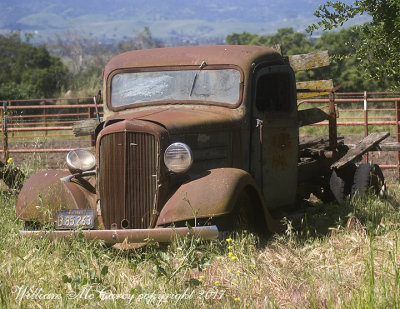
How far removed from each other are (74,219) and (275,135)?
2310mm

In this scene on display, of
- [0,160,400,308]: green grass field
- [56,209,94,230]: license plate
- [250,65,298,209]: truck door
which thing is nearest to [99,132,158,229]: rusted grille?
[56,209,94,230]: license plate

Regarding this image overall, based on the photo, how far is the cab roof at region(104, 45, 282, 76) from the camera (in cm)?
730

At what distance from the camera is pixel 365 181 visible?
28.7 ft

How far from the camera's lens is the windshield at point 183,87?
7.21 meters

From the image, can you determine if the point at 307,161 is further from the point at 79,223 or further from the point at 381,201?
the point at 79,223

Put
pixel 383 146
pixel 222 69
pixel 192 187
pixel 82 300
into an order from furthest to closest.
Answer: pixel 383 146
pixel 222 69
pixel 192 187
pixel 82 300

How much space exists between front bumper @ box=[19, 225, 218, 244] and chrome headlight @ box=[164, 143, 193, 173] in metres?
0.69

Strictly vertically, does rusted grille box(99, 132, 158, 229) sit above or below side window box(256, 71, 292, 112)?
below

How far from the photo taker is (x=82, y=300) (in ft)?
15.6

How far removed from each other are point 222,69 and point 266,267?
7.74ft

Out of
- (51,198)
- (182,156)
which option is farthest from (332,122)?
(51,198)

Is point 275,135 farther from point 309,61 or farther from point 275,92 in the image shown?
point 309,61

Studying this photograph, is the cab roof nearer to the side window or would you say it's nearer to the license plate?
the side window

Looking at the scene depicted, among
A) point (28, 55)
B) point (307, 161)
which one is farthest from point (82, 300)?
point (28, 55)
